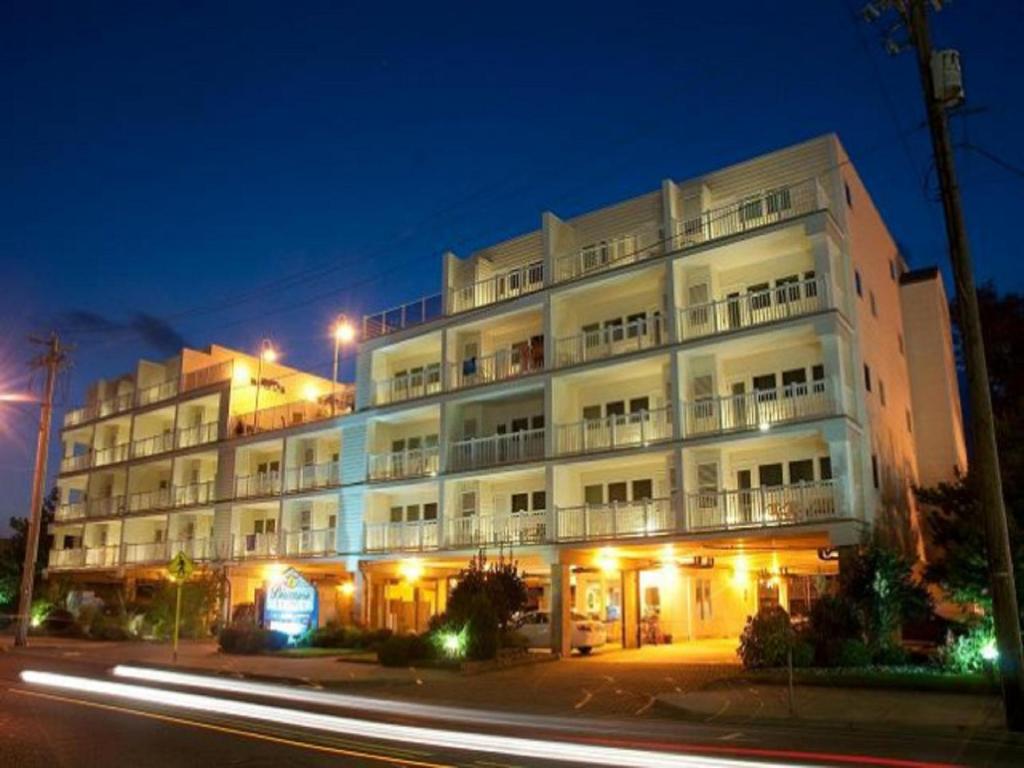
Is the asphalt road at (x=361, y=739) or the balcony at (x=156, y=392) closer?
the asphalt road at (x=361, y=739)

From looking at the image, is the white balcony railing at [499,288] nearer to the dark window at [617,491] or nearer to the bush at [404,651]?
the dark window at [617,491]

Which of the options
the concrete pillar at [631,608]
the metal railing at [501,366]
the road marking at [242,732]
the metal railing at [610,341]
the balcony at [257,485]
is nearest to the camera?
the road marking at [242,732]

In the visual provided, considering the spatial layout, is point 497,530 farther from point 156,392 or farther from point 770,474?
point 156,392

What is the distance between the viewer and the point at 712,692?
17.7 m

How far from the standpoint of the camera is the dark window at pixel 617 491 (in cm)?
3012

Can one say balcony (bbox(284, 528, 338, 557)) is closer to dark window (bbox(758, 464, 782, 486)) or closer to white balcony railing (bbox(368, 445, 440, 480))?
white balcony railing (bbox(368, 445, 440, 480))

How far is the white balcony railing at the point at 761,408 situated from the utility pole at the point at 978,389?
33.6ft

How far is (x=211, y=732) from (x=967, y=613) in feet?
59.4

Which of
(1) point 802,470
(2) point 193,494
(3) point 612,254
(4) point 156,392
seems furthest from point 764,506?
(4) point 156,392

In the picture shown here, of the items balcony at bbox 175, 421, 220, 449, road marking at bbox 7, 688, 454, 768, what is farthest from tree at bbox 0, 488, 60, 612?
road marking at bbox 7, 688, 454, 768

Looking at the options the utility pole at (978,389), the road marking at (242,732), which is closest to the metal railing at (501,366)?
the utility pole at (978,389)

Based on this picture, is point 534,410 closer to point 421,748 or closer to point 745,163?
point 745,163

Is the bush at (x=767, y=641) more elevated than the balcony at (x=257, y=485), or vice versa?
the balcony at (x=257, y=485)

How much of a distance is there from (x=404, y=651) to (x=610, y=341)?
1174cm
